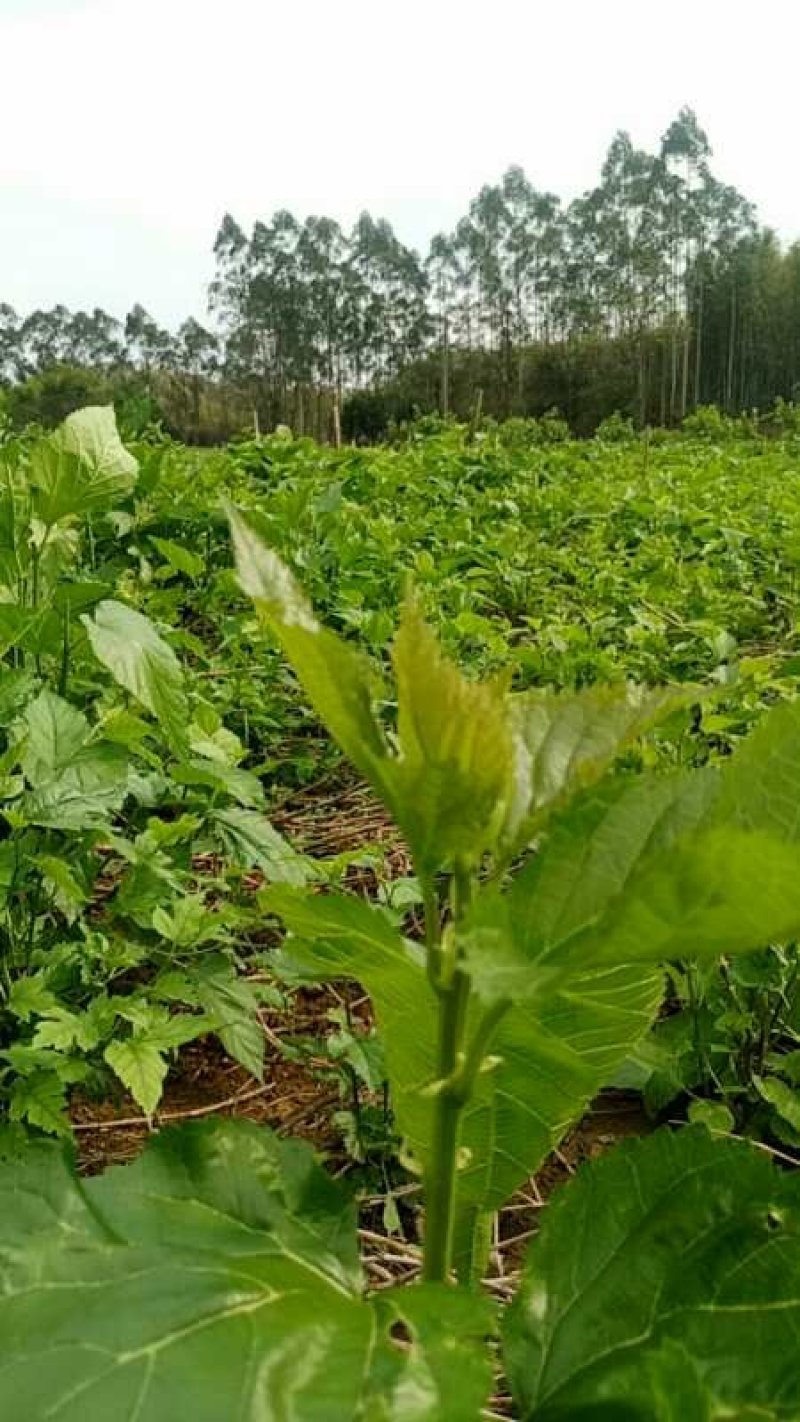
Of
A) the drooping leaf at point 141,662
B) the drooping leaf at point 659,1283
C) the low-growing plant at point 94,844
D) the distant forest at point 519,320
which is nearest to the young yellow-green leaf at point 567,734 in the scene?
the drooping leaf at point 659,1283

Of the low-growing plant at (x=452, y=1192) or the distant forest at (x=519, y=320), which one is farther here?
the distant forest at (x=519, y=320)

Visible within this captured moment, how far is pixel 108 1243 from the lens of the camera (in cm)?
66

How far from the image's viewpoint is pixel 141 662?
1873 millimetres

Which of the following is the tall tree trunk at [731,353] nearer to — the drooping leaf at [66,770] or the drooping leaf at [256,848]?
the drooping leaf at [256,848]

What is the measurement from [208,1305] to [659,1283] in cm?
26

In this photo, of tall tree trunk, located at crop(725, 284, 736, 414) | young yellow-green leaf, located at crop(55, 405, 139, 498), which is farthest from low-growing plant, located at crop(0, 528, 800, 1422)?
tall tree trunk, located at crop(725, 284, 736, 414)

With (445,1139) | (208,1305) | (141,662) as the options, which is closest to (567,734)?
(445,1139)

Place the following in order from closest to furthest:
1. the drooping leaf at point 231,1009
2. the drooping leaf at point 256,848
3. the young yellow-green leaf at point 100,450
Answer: the drooping leaf at point 231,1009, the young yellow-green leaf at point 100,450, the drooping leaf at point 256,848

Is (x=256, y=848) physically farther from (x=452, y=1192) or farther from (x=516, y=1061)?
(x=452, y=1192)

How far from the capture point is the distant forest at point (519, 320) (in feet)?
160

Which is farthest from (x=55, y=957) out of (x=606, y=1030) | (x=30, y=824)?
(x=606, y=1030)

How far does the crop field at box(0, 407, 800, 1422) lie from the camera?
0.59 m

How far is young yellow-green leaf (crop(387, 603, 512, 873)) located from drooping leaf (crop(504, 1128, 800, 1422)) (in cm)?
27

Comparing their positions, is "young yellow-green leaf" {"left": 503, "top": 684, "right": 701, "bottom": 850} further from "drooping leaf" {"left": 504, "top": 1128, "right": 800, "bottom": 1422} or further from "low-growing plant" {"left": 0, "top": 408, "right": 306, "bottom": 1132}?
"low-growing plant" {"left": 0, "top": 408, "right": 306, "bottom": 1132}
